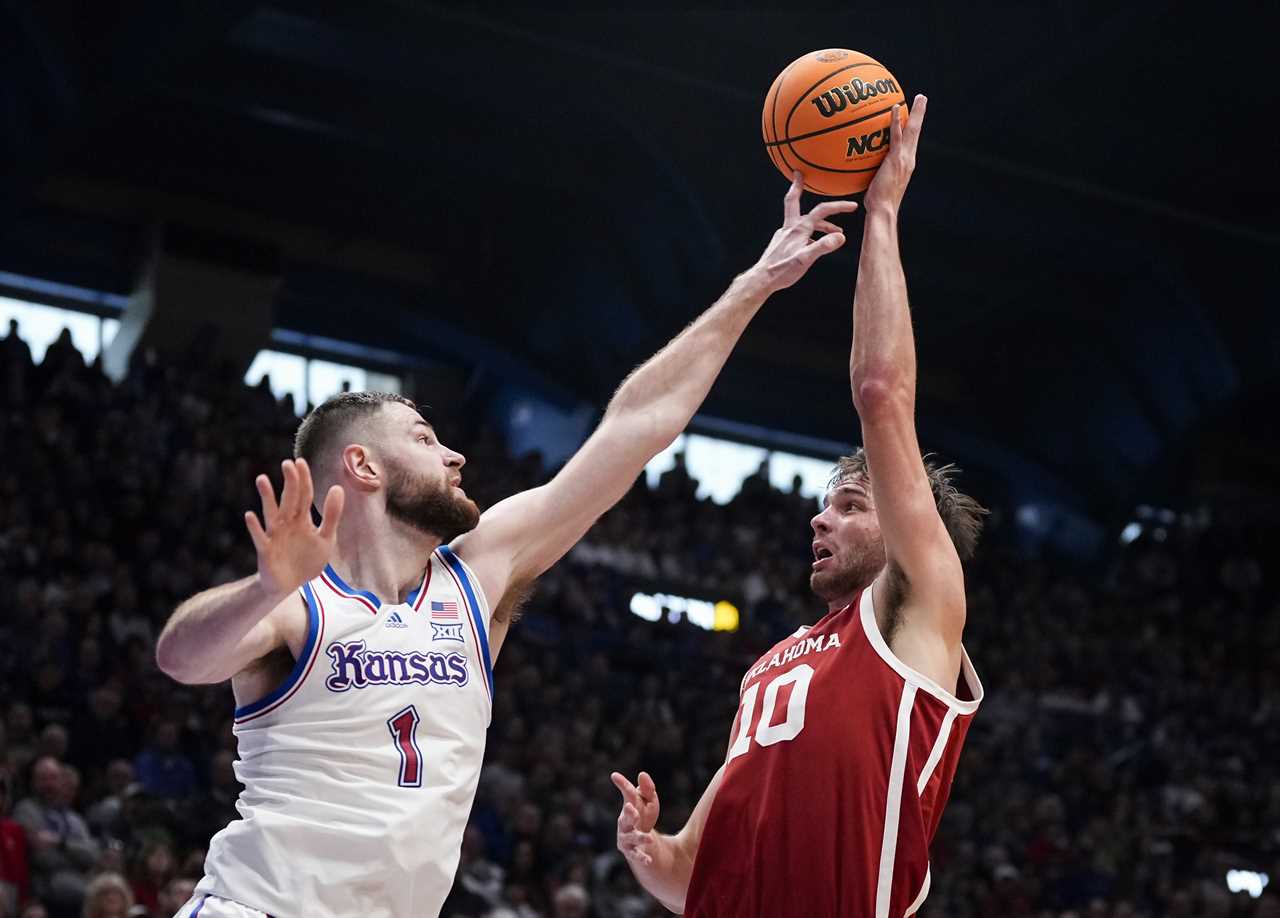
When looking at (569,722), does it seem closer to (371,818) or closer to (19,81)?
(19,81)

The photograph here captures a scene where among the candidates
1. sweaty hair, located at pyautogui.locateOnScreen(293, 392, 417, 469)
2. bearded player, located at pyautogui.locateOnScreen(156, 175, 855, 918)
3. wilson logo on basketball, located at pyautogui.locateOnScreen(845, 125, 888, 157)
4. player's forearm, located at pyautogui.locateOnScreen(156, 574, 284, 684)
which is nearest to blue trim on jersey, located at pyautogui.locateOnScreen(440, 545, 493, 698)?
bearded player, located at pyautogui.locateOnScreen(156, 175, 855, 918)

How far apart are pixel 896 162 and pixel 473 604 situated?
1670 millimetres

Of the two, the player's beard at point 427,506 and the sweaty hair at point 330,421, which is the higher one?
the sweaty hair at point 330,421

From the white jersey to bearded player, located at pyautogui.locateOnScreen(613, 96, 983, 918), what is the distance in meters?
0.73

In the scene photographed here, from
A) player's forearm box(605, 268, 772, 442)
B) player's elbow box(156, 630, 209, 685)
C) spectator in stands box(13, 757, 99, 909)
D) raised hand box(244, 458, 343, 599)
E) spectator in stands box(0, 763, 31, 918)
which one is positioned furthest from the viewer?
spectator in stands box(13, 757, 99, 909)

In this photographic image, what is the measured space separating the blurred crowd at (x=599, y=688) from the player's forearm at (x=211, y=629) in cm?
450

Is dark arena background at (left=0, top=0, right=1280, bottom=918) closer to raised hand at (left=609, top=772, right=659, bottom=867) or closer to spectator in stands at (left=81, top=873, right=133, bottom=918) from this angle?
spectator in stands at (left=81, top=873, right=133, bottom=918)

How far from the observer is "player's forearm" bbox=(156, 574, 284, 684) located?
2.95 meters

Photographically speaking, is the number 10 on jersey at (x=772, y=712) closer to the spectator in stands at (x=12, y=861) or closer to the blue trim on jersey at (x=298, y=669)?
the blue trim on jersey at (x=298, y=669)

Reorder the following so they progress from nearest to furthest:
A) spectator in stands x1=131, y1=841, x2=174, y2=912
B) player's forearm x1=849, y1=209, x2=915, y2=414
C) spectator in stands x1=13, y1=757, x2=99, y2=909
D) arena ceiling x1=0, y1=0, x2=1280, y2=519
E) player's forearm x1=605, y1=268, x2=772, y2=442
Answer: player's forearm x1=849, y1=209, x2=915, y2=414 < player's forearm x1=605, y1=268, x2=772, y2=442 < spectator in stands x1=131, y1=841, x2=174, y2=912 < spectator in stands x1=13, y1=757, x2=99, y2=909 < arena ceiling x1=0, y1=0, x2=1280, y2=519

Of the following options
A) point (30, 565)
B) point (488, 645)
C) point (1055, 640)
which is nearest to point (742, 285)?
point (488, 645)

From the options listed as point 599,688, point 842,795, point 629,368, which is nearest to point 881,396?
point 842,795

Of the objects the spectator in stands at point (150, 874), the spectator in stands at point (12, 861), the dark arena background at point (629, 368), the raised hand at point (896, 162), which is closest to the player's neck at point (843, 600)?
the raised hand at point (896, 162)

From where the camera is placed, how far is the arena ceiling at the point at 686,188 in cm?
1467
